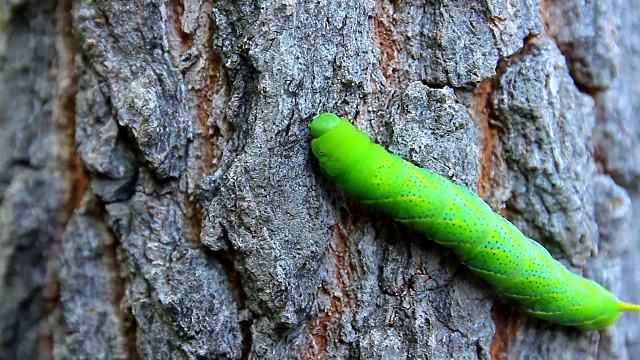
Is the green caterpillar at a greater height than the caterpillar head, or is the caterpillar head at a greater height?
the caterpillar head

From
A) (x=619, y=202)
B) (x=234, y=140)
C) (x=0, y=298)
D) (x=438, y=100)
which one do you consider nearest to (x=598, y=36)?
(x=619, y=202)

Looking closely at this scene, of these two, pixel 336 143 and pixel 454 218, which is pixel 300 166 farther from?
pixel 454 218

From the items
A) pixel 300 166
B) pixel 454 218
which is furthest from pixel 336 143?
pixel 454 218

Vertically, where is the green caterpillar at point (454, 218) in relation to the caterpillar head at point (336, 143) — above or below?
below

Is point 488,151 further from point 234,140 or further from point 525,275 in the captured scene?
point 234,140
